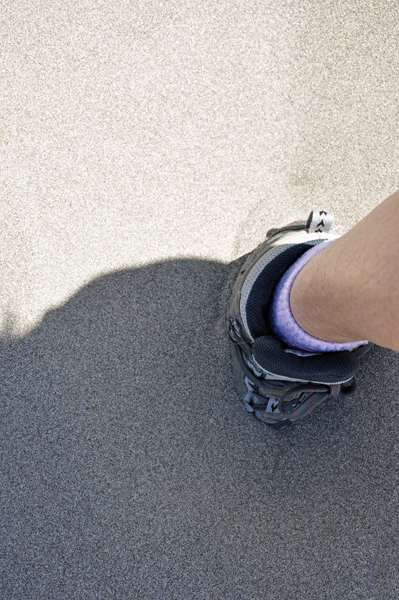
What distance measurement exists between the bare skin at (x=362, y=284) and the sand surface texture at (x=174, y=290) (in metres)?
0.46

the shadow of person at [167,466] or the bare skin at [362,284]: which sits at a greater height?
A: the bare skin at [362,284]

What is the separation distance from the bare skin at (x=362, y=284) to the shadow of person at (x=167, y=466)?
454 mm

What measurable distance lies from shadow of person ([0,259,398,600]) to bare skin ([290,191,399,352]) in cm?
45

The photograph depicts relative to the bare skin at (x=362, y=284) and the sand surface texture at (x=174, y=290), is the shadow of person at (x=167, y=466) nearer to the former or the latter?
the sand surface texture at (x=174, y=290)

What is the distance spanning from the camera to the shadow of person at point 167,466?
0.99 meters

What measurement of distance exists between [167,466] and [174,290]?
0.43m

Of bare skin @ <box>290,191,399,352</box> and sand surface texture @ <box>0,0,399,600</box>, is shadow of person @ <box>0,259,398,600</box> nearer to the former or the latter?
sand surface texture @ <box>0,0,399,600</box>

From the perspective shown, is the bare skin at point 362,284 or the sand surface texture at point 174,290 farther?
the sand surface texture at point 174,290

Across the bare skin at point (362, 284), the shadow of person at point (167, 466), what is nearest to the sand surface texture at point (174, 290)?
the shadow of person at point (167, 466)

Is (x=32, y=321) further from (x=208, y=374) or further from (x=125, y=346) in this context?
(x=208, y=374)

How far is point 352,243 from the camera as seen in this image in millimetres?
516

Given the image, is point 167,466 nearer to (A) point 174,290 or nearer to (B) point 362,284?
(A) point 174,290

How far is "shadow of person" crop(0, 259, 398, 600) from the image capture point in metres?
0.99

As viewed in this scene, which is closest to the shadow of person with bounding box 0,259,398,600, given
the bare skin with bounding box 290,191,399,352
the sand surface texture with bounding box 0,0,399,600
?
the sand surface texture with bounding box 0,0,399,600
